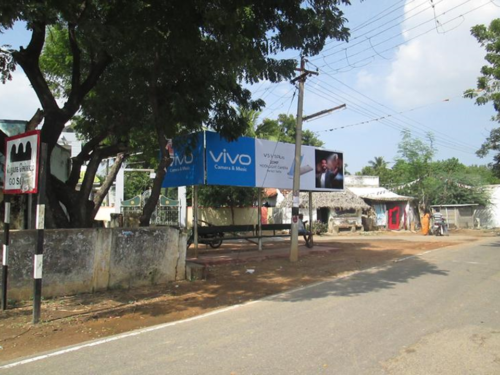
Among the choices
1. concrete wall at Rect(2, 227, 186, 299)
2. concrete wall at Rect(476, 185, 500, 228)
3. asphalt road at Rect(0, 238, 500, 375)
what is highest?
concrete wall at Rect(476, 185, 500, 228)

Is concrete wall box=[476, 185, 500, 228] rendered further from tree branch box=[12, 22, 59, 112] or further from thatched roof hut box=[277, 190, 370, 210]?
tree branch box=[12, 22, 59, 112]

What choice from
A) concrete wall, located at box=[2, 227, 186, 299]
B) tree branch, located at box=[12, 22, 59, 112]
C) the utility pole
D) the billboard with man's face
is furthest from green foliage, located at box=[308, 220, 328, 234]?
tree branch, located at box=[12, 22, 59, 112]

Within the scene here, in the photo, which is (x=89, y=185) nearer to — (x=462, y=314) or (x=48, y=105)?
(x=48, y=105)

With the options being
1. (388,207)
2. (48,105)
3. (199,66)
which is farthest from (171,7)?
(388,207)

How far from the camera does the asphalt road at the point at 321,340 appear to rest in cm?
460

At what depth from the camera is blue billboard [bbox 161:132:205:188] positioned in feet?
42.4

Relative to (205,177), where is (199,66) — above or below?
above

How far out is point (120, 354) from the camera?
510 centimetres

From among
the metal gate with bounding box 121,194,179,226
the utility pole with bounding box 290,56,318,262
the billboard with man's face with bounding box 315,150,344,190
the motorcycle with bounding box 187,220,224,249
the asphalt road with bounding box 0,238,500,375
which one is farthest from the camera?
the metal gate with bounding box 121,194,179,226

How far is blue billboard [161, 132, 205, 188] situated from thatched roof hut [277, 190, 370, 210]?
19640 mm

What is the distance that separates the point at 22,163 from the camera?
693 centimetres

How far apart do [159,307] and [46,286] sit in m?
2.30

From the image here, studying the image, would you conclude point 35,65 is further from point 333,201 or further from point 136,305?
point 333,201

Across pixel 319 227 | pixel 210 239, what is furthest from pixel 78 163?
pixel 319 227
